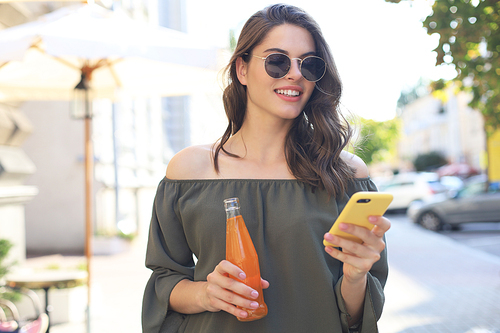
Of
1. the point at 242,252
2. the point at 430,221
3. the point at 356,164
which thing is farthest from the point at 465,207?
the point at 242,252

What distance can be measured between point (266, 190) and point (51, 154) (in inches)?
395

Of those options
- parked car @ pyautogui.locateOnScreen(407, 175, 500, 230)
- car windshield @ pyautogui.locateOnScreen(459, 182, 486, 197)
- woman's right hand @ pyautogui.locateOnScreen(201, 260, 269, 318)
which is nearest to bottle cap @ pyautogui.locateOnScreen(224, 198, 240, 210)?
woman's right hand @ pyautogui.locateOnScreen(201, 260, 269, 318)

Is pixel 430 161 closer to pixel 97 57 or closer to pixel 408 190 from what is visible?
pixel 408 190

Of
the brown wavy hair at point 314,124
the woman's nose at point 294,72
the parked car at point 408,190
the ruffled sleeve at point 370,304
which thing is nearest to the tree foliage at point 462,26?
the brown wavy hair at point 314,124

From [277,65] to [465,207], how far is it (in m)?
13.9

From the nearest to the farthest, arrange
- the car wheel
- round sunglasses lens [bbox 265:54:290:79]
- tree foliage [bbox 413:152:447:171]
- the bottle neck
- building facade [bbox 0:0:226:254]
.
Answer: the bottle neck
round sunglasses lens [bbox 265:54:290:79]
building facade [bbox 0:0:226:254]
the car wheel
tree foliage [bbox 413:152:447:171]

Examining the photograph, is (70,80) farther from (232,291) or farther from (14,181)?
(232,291)

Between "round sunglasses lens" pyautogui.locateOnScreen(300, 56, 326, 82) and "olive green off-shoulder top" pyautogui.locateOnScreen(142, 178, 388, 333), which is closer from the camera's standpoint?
"olive green off-shoulder top" pyautogui.locateOnScreen(142, 178, 388, 333)

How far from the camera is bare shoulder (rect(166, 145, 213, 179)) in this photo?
185 centimetres

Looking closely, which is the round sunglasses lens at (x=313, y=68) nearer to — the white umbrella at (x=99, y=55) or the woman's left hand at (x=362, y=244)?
the woman's left hand at (x=362, y=244)

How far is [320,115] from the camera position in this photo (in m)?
1.95

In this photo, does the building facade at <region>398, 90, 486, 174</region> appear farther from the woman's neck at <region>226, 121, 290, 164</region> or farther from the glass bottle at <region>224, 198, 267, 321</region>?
the glass bottle at <region>224, 198, 267, 321</region>

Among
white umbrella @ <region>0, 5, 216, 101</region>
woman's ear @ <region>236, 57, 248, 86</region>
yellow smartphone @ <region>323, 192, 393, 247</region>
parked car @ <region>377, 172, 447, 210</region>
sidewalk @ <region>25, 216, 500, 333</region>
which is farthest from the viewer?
parked car @ <region>377, 172, 447, 210</region>

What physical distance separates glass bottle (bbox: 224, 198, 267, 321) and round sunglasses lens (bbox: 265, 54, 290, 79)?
545mm
